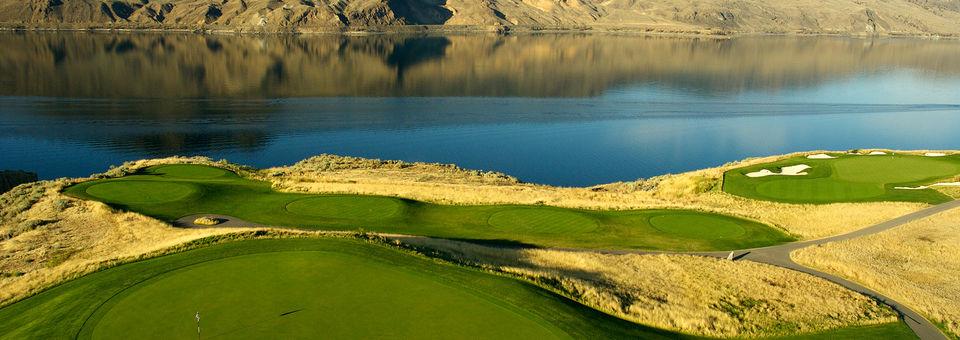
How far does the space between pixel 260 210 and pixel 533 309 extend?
19756 millimetres

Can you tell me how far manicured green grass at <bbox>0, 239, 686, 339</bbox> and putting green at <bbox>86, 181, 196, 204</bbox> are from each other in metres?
14.6

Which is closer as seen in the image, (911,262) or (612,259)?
(612,259)

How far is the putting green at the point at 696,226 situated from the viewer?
29.0 metres

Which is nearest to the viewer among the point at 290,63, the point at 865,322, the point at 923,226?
the point at 865,322

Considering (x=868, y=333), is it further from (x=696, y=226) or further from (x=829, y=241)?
(x=696, y=226)

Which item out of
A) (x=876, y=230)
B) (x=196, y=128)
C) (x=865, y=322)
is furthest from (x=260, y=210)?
(x=196, y=128)

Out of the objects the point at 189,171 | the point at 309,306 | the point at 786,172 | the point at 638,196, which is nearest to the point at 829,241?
the point at 638,196

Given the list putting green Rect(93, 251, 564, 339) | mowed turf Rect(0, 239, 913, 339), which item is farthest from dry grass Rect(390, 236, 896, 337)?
putting green Rect(93, 251, 564, 339)

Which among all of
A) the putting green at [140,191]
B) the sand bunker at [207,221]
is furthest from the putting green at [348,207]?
the putting green at [140,191]

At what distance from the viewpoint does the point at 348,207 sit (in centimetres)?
3200

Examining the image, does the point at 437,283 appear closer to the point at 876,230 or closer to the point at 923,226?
the point at 876,230

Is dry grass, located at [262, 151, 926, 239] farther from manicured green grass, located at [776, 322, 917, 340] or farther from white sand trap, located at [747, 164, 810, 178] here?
manicured green grass, located at [776, 322, 917, 340]

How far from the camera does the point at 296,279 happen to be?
17109 millimetres

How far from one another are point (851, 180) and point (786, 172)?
397 centimetres
